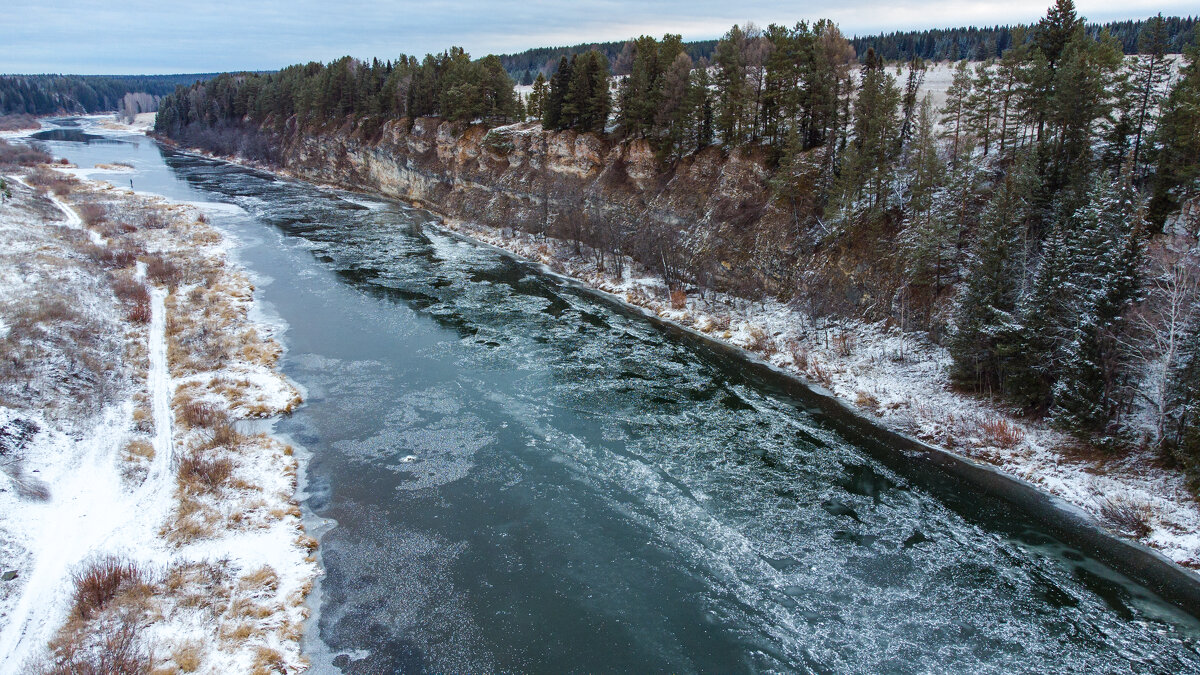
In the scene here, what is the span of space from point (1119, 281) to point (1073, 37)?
59.6 ft

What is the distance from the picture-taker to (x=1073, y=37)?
3122 cm

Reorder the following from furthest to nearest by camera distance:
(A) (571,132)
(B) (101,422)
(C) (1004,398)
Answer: (A) (571,132) → (C) (1004,398) → (B) (101,422)

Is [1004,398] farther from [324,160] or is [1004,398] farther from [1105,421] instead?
[324,160]

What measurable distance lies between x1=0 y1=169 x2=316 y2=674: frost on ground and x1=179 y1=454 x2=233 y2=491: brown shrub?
0.14 ft

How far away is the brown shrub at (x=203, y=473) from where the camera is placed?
19016 mm

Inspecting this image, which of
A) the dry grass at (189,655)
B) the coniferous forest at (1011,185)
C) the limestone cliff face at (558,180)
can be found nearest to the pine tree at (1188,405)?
the coniferous forest at (1011,185)

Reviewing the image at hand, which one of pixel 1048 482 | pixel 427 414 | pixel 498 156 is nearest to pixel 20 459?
pixel 427 414

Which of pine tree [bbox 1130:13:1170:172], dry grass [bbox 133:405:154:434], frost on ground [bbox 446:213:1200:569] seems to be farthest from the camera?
pine tree [bbox 1130:13:1170:172]

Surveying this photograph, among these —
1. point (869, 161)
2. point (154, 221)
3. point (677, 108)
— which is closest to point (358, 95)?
point (154, 221)

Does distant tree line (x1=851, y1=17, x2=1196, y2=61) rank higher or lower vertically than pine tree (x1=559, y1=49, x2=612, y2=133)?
higher

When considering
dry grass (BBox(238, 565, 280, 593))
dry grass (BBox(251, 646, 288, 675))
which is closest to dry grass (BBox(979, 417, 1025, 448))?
dry grass (BBox(251, 646, 288, 675))

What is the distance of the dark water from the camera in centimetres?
1432

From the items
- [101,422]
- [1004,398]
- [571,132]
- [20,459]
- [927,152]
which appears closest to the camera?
[20,459]

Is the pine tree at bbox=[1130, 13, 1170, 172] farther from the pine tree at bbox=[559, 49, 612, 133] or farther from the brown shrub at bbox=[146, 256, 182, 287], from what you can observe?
the brown shrub at bbox=[146, 256, 182, 287]
